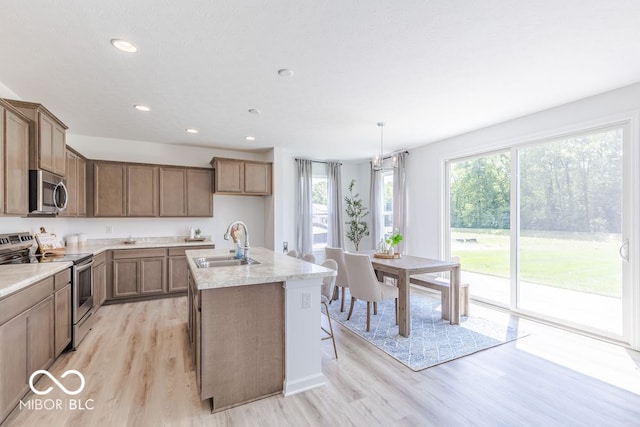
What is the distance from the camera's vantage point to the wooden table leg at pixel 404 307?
319 cm

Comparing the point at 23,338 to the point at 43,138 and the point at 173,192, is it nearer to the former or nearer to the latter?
the point at 43,138

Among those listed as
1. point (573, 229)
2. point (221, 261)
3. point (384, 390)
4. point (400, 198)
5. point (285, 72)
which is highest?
point (285, 72)

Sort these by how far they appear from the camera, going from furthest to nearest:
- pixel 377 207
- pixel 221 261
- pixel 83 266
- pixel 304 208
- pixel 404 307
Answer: pixel 377 207 < pixel 304 208 < pixel 404 307 < pixel 83 266 < pixel 221 261

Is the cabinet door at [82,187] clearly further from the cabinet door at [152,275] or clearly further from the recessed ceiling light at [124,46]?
the recessed ceiling light at [124,46]

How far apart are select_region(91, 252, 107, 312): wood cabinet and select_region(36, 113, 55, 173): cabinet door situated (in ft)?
4.29

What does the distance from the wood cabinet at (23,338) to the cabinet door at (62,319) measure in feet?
0.29

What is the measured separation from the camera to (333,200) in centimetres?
666

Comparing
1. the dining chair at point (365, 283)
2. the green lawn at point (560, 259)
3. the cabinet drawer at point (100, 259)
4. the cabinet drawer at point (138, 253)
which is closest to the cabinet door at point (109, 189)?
the cabinet drawer at point (138, 253)

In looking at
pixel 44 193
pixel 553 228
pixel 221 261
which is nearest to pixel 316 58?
pixel 221 261

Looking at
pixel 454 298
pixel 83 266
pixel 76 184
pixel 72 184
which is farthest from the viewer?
pixel 76 184

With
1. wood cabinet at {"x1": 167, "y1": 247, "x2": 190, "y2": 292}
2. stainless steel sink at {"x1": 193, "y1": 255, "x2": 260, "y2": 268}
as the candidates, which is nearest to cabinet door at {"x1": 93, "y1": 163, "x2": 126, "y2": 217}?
wood cabinet at {"x1": 167, "y1": 247, "x2": 190, "y2": 292}

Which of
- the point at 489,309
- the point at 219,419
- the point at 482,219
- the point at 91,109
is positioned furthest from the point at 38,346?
the point at 482,219

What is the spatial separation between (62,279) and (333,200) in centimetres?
488

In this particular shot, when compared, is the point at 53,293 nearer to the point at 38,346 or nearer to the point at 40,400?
the point at 38,346
